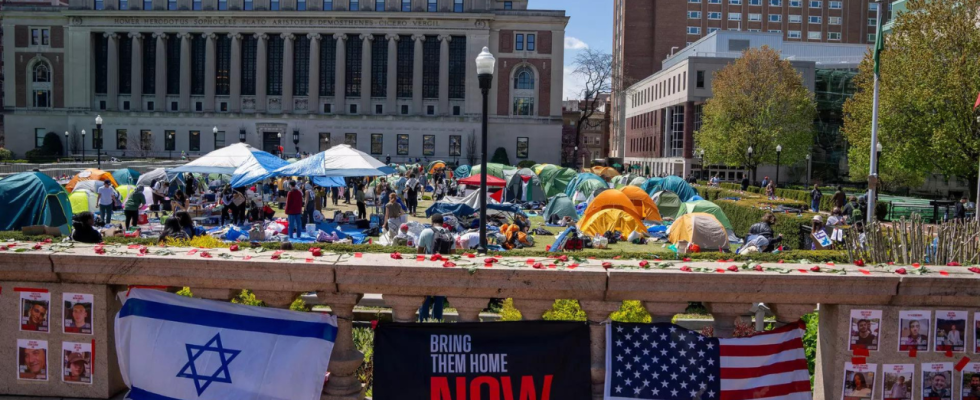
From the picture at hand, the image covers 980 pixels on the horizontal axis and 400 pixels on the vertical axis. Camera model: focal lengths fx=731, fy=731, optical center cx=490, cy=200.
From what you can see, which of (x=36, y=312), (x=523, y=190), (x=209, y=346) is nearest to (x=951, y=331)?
(x=209, y=346)

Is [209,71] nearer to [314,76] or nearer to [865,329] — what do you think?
[314,76]

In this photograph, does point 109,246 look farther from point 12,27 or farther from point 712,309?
point 12,27

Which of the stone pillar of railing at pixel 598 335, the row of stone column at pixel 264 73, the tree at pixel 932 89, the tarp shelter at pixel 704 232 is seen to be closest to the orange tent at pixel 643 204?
the tarp shelter at pixel 704 232

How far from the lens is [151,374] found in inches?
195

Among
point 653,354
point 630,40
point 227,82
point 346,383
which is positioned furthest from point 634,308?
point 630,40

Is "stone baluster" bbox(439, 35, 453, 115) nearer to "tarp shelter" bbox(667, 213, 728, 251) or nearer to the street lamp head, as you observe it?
"tarp shelter" bbox(667, 213, 728, 251)

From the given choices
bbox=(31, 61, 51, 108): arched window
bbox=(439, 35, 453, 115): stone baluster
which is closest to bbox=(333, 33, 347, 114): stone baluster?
bbox=(439, 35, 453, 115): stone baluster

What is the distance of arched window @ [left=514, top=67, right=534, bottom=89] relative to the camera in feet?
277

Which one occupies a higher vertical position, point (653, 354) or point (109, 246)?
point (109, 246)

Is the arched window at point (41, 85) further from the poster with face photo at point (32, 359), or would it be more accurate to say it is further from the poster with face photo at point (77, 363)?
the poster with face photo at point (77, 363)

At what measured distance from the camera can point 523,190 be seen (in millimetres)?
42906

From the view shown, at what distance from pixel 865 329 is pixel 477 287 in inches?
98.1

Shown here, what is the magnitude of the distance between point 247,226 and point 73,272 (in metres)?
23.2

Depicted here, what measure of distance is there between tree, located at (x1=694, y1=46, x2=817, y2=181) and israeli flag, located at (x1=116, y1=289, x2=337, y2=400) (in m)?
54.6
